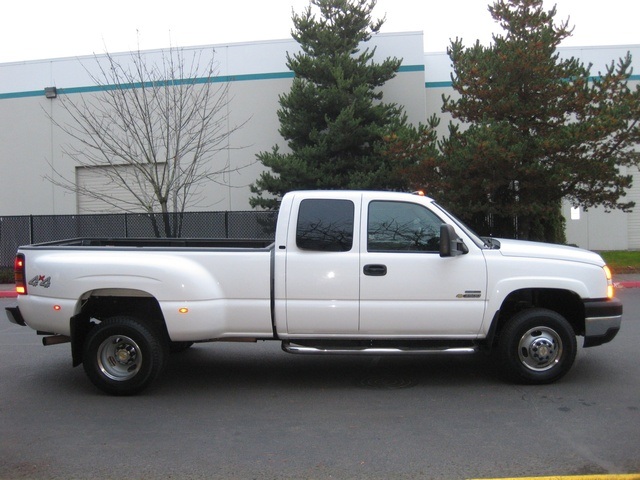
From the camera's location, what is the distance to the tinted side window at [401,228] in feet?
21.5

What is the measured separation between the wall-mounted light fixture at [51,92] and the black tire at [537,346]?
21.6 m

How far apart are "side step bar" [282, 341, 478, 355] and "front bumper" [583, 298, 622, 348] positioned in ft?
3.82

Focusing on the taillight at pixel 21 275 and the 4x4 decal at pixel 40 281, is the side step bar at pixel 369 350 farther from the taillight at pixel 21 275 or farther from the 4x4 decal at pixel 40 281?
the taillight at pixel 21 275

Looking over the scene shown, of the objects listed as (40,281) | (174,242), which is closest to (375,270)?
(174,242)

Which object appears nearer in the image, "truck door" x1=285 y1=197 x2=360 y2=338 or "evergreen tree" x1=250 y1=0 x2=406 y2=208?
"truck door" x1=285 y1=197 x2=360 y2=338

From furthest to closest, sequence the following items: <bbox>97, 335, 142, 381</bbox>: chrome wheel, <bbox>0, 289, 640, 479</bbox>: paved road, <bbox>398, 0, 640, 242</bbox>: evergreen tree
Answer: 1. <bbox>398, 0, 640, 242</bbox>: evergreen tree
2. <bbox>97, 335, 142, 381</bbox>: chrome wheel
3. <bbox>0, 289, 640, 479</bbox>: paved road

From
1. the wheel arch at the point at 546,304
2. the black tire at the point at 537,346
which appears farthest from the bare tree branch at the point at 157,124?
the black tire at the point at 537,346

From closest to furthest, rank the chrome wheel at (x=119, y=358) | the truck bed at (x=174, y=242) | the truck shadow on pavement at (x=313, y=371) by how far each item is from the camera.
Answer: the chrome wheel at (x=119, y=358), the truck shadow on pavement at (x=313, y=371), the truck bed at (x=174, y=242)

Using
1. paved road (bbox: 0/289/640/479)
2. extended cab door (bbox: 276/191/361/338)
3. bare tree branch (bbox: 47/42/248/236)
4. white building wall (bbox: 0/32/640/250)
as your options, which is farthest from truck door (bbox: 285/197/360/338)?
white building wall (bbox: 0/32/640/250)

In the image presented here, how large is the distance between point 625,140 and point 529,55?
364 centimetres

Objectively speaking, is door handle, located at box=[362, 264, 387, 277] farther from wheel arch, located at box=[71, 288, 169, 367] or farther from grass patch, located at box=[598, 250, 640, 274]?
grass patch, located at box=[598, 250, 640, 274]

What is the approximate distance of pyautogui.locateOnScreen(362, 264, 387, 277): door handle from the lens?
253 inches

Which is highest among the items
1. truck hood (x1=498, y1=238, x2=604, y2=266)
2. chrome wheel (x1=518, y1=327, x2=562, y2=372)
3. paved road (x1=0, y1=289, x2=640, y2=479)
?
truck hood (x1=498, y1=238, x2=604, y2=266)

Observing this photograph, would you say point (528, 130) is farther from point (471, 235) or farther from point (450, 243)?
point (450, 243)
